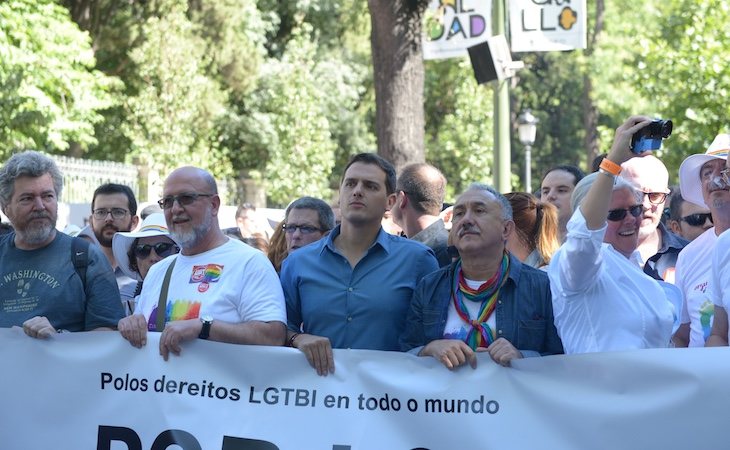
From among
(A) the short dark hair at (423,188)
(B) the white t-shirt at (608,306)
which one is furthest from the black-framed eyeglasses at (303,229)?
(B) the white t-shirt at (608,306)

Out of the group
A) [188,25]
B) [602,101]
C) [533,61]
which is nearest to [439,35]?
[188,25]

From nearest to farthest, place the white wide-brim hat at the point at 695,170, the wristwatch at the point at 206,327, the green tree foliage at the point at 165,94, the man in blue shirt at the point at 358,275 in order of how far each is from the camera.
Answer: the wristwatch at the point at 206,327
the man in blue shirt at the point at 358,275
the white wide-brim hat at the point at 695,170
the green tree foliage at the point at 165,94

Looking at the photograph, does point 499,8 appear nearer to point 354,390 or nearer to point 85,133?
point 354,390

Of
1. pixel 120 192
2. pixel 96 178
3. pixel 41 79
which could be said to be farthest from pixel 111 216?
pixel 96 178

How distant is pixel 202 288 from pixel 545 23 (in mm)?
7845

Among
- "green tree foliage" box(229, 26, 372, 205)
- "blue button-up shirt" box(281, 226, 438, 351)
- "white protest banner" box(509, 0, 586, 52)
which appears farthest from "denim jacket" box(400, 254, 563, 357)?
"green tree foliage" box(229, 26, 372, 205)

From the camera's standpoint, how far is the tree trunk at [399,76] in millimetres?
13812

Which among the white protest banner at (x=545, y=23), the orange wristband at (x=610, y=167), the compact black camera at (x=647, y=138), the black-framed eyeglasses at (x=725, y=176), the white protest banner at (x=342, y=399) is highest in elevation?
the white protest banner at (x=545, y=23)

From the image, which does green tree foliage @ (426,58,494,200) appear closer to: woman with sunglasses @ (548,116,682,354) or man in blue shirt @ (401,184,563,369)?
man in blue shirt @ (401,184,563,369)

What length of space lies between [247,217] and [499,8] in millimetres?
3699

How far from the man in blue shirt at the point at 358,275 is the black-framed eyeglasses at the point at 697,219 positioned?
88.2 inches

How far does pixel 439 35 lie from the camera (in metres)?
12.7

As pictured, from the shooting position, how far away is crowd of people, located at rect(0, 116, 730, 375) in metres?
4.53

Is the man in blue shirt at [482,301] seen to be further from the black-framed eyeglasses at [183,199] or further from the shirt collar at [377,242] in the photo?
the black-framed eyeglasses at [183,199]
